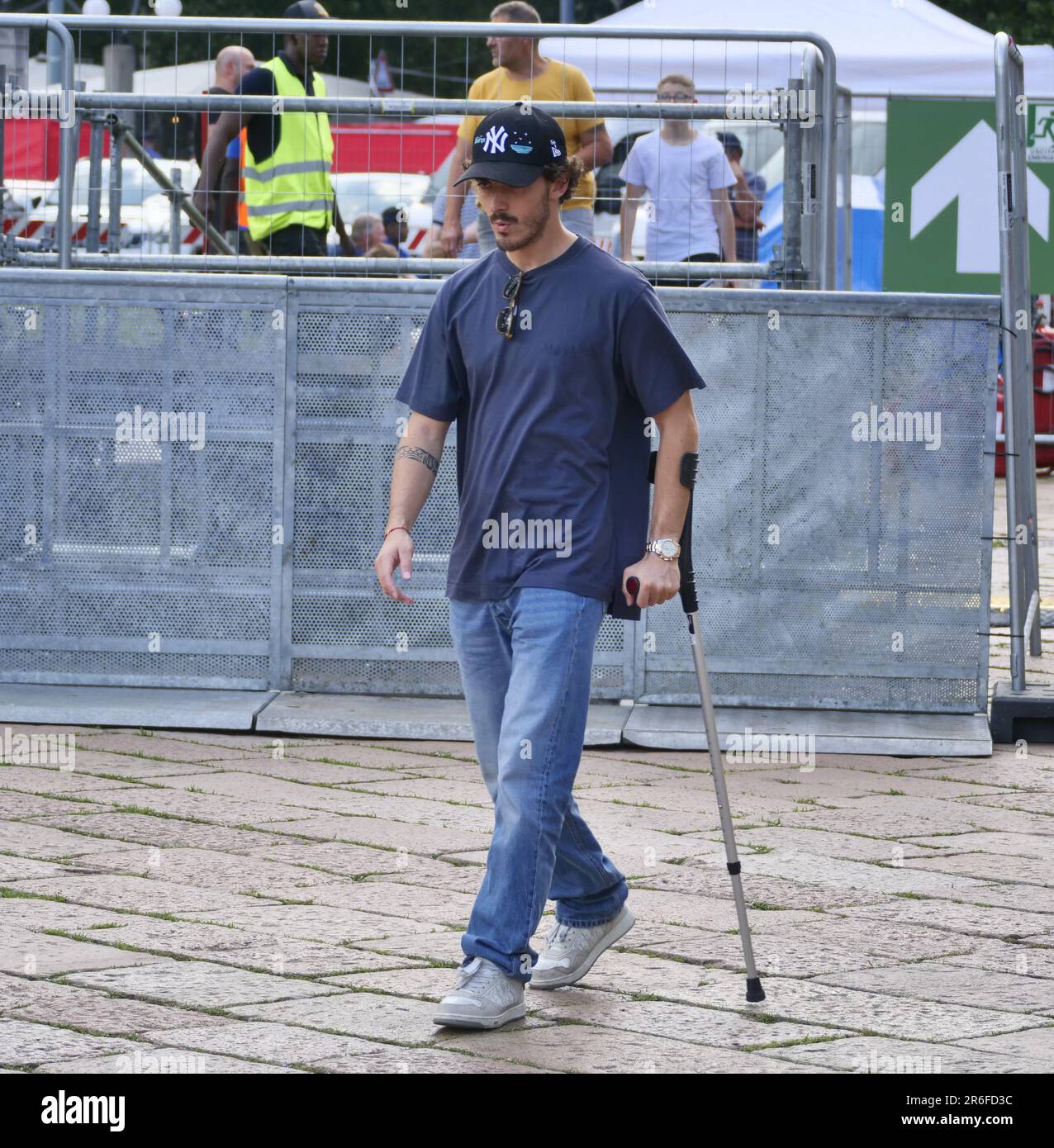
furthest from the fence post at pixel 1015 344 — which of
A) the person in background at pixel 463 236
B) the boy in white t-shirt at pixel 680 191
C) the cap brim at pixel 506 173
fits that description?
the cap brim at pixel 506 173

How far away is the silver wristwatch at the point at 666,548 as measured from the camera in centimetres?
454

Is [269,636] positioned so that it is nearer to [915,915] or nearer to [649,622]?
[649,622]

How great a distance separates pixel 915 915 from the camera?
5.41 metres

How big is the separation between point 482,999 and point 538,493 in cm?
104

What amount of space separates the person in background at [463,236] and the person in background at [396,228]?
107mm

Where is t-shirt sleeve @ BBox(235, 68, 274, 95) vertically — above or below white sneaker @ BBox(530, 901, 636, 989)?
above

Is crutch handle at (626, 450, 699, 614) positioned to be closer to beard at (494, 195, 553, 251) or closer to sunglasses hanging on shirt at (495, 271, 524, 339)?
sunglasses hanging on shirt at (495, 271, 524, 339)

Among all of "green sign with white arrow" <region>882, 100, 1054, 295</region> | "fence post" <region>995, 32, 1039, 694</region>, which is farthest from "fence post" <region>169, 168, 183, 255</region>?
"fence post" <region>995, 32, 1039, 694</region>

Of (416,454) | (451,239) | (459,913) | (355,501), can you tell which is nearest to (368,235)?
(451,239)

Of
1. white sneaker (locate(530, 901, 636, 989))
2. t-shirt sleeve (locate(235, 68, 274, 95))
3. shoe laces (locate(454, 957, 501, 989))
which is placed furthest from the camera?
t-shirt sleeve (locate(235, 68, 274, 95))

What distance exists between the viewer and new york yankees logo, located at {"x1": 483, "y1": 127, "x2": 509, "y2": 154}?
4512 millimetres

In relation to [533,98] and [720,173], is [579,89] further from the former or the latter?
[720,173]

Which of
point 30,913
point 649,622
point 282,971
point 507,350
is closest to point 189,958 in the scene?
point 282,971

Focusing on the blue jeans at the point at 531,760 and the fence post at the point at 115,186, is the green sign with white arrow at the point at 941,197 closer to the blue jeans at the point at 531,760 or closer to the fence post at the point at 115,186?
the fence post at the point at 115,186
